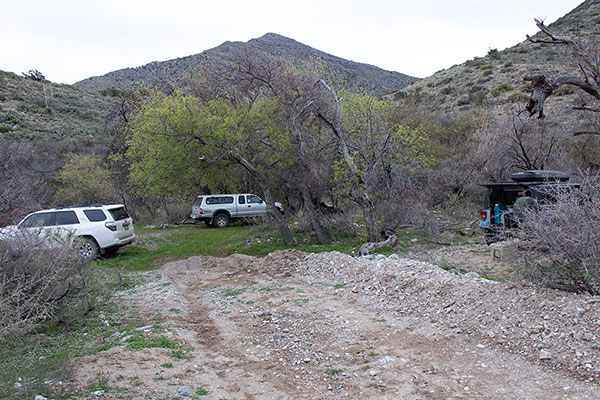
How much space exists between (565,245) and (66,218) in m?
12.8

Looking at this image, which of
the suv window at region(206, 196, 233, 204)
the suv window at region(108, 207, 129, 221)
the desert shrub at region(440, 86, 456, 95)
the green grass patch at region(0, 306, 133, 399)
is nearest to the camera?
the green grass patch at region(0, 306, 133, 399)

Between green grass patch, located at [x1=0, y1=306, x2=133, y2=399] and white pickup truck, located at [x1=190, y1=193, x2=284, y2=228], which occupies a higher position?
white pickup truck, located at [x1=190, y1=193, x2=284, y2=228]

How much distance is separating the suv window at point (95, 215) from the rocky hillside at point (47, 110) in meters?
19.8

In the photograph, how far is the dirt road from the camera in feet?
13.5

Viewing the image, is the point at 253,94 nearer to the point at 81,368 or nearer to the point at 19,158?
the point at 81,368

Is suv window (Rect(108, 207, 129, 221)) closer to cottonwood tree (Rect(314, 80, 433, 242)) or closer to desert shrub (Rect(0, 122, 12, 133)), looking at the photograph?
cottonwood tree (Rect(314, 80, 433, 242))

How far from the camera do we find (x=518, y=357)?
459 cm

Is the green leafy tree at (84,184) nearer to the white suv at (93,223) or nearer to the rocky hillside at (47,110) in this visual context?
the rocky hillside at (47,110)

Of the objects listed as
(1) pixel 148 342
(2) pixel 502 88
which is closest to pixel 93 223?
(1) pixel 148 342

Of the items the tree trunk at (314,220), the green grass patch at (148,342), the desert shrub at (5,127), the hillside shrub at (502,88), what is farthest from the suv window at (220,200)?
the hillside shrub at (502,88)

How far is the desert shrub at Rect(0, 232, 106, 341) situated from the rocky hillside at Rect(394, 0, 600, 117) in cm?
2898

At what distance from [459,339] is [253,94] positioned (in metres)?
12.3

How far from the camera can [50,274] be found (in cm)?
610

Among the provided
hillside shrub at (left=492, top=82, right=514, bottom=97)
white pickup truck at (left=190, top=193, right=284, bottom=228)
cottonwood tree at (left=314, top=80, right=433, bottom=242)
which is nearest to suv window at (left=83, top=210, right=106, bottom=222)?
cottonwood tree at (left=314, top=80, right=433, bottom=242)
